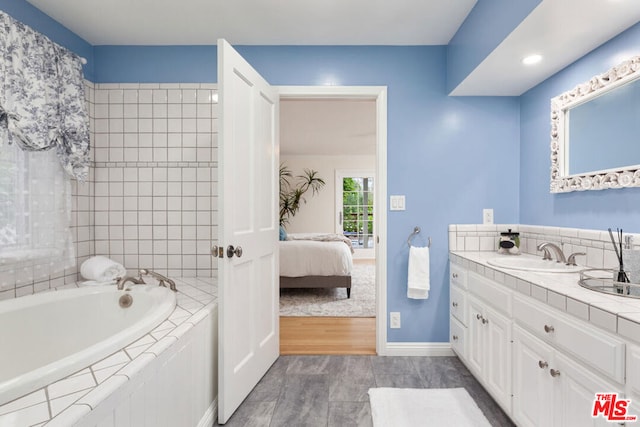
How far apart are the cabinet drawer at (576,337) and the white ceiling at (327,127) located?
2.52 metres

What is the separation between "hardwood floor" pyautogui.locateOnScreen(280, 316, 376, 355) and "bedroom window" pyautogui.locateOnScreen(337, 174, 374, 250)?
173 inches

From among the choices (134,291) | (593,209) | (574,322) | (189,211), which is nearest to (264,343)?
(134,291)

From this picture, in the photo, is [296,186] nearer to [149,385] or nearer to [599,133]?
[599,133]

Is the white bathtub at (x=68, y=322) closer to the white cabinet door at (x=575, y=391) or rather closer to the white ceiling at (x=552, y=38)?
the white cabinet door at (x=575, y=391)

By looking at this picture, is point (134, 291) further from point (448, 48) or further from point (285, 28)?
point (448, 48)

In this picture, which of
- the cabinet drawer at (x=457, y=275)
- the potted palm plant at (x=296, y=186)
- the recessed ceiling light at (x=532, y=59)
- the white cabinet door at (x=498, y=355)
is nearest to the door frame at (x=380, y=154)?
the cabinet drawer at (x=457, y=275)

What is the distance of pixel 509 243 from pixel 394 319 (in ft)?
3.26

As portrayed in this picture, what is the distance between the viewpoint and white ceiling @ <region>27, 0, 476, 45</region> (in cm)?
217

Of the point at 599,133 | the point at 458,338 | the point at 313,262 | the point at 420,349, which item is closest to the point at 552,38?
the point at 599,133

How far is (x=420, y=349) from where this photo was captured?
2.68 m

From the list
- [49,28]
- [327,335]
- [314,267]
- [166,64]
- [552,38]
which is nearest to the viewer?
[552,38]

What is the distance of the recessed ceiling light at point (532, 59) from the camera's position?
200cm

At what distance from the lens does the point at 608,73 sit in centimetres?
181

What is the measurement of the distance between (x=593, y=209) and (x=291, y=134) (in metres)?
4.54
